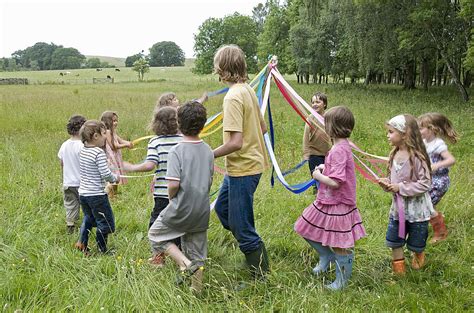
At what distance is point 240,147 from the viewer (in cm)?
312

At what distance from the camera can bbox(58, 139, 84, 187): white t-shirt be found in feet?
14.3

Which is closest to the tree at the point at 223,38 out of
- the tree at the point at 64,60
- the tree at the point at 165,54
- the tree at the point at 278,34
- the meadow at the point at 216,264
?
the tree at the point at 278,34

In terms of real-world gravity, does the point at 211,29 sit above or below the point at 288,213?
above

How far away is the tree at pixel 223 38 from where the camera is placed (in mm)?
63531

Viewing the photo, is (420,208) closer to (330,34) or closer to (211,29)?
(330,34)

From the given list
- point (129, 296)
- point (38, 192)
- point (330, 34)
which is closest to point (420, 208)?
point (129, 296)

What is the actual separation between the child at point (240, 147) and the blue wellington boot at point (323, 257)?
493 mm

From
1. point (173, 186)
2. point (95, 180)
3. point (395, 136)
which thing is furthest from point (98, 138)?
point (395, 136)

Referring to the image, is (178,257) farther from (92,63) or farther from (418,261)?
(92,63)

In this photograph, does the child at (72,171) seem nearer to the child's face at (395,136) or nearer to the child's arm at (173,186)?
the child's arm at (173,186)

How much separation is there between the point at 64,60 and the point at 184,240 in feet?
372

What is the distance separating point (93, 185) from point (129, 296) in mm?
1364

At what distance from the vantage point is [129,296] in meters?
2.92

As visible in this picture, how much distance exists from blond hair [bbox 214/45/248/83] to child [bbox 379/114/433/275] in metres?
1.35
